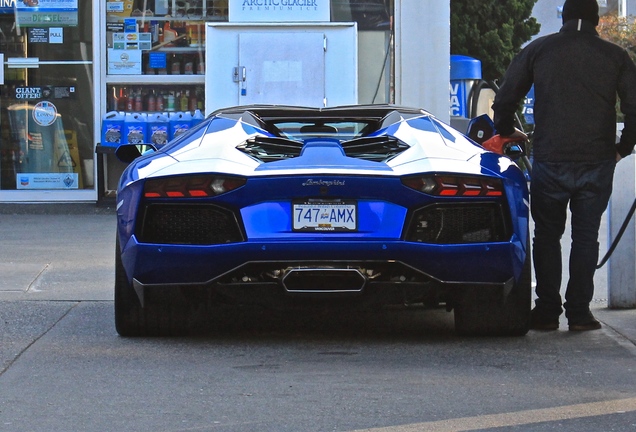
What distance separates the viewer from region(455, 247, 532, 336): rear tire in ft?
19.8

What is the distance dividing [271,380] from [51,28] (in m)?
9.94

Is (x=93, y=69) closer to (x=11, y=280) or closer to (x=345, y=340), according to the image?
(x=11, y=280)

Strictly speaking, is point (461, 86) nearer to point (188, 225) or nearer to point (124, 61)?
point (124, 61)

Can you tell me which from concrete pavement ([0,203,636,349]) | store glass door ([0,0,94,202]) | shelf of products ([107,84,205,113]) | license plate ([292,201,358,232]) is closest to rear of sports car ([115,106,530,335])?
license plate ([292,201,358,232])

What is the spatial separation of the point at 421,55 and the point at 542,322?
7.79 meters

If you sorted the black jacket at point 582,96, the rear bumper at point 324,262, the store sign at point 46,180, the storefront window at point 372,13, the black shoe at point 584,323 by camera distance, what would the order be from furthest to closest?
1. the store sign at point 46,180
2. the storefront window at point 372,13
3. the black shoe at point 584,323
4. the black jacket at point 582,96
5. the rear bumper at point 324,262

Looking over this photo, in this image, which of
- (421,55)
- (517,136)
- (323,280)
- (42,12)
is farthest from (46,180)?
(323,280)

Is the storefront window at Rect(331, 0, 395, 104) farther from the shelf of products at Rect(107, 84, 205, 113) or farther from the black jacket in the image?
the black jacket

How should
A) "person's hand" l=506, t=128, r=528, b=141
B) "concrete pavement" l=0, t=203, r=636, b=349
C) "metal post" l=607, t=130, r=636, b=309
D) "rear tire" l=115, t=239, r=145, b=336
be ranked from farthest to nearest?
"concrete pavement" l=0, t=203, r=636, b=349 → "metal post" l=607, t=130, r=636, b=309 → "person's hand" l=506, t=128, r=528, b=141 → "rear tire" l=115, t=239, r=145, b=336

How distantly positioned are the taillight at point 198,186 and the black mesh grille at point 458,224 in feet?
2.64

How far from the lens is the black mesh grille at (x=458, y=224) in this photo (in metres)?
5.71

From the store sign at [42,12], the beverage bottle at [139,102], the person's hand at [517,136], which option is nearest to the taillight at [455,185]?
the person's hand at [517,136]

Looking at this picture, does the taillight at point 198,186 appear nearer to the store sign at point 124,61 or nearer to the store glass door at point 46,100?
the store sign at point 124,61

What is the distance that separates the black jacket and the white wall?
7504 mm
